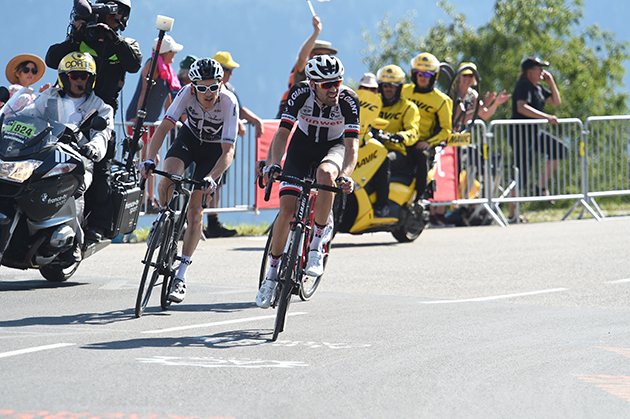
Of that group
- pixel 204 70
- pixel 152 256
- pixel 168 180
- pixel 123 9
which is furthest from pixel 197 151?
pixel 123 9

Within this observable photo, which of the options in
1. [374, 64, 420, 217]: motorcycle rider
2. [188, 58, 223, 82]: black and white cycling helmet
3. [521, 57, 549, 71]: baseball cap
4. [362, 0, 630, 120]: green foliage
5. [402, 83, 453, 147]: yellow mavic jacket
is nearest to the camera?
[188, 58, 223, 82]: black and white cycling helmet

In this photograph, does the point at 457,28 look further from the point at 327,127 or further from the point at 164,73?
the point at 327,127

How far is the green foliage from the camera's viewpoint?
26.1 metres

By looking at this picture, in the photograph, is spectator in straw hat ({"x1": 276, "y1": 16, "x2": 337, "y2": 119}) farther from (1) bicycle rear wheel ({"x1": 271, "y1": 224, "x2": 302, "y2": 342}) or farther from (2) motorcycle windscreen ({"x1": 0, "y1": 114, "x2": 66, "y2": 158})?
(1) bicycle rear wheel ({"x1": 271, "y1": 224, "x2": 302, "y2": 342})

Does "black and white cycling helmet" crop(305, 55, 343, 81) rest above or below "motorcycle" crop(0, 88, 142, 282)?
above

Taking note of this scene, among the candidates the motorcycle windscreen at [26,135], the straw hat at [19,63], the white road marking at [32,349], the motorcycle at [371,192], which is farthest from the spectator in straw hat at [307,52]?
the white road marking at [32,349]

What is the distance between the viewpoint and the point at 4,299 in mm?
8211

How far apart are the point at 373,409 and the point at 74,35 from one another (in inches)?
250

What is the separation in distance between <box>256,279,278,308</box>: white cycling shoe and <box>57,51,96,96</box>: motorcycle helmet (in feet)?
9.25

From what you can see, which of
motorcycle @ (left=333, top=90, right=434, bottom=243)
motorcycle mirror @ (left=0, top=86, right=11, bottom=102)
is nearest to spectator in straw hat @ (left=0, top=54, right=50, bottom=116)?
motorcycle mirror @ (left=0, top=86, right=11, bottom=102)

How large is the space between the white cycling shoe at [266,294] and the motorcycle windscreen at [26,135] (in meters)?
2.34

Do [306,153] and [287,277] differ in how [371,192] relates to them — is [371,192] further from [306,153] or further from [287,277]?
[287,277]

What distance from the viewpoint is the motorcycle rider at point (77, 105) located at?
8578 mm

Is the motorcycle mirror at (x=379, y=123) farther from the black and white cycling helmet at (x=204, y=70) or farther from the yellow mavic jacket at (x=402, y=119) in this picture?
the black and white cycling helmet at (x=204, y=70)
